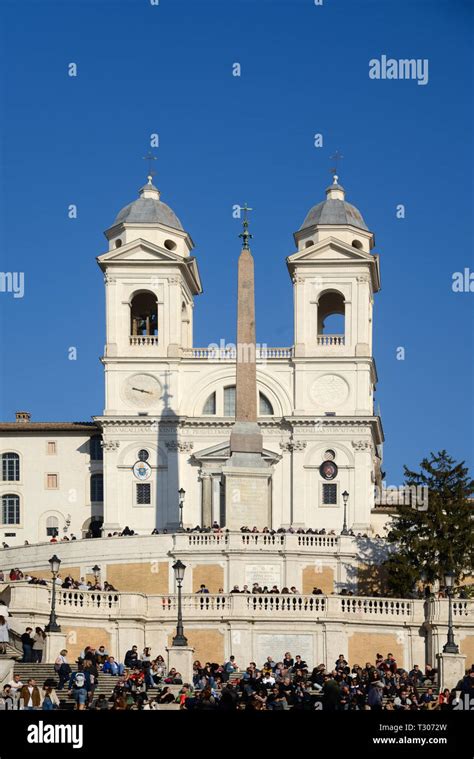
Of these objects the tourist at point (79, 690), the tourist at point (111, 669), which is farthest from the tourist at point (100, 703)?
the tourist at point (111, 669)

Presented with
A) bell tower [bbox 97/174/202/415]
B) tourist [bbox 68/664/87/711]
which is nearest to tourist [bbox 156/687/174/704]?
tourist [bbox 68/664/87/711]

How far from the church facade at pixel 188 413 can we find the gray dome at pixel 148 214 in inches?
4.0

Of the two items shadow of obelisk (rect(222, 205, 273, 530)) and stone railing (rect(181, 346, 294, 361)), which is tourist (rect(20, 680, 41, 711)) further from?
stone railing (rect(181, 346, 294, 361))

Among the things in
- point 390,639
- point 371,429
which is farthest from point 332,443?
point 390,639

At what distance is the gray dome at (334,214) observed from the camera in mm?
97438

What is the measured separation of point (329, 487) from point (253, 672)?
1830 inches

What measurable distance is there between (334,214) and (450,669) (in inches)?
1972

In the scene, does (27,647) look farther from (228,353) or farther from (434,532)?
(228,353)

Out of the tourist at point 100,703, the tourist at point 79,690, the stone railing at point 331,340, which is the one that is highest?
the stone railing at point 331,340

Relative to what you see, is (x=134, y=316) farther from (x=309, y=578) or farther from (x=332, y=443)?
(x=309, y=578)

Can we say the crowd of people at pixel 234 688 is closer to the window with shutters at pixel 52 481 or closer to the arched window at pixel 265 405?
the arched window at pixel 265 405

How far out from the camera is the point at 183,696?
4191 centimetres

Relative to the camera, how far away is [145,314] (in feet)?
329

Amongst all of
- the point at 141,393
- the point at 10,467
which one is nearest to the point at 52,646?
the point at 141,393
